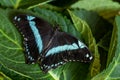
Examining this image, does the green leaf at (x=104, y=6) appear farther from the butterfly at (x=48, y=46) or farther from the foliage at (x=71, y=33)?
the butterfly at (x=48, y=46)

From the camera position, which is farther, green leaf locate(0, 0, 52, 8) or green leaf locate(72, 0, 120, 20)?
green leaf locate(72, 0, 120, 20)

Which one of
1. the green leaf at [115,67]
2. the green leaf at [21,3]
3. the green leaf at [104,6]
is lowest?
the green leaf at [104,6]

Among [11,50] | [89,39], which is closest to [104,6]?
[89,39]

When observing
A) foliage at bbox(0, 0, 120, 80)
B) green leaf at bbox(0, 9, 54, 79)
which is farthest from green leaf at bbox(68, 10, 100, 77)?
green leaf at bbox(0, 9, 54, 79)

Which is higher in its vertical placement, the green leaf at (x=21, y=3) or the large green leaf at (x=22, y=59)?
the green leaf at (x=21, y=3)

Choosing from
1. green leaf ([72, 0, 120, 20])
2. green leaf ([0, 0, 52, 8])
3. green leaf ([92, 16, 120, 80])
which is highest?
green leaf ([0, 0, 52, 8])

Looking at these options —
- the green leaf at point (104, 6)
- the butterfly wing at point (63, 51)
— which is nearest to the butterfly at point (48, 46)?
the butterfly wing at point (63, 51)

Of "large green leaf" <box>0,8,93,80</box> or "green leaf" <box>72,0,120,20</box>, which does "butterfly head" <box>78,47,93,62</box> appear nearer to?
"large green leaf" <box>0,8,93,80</box>
